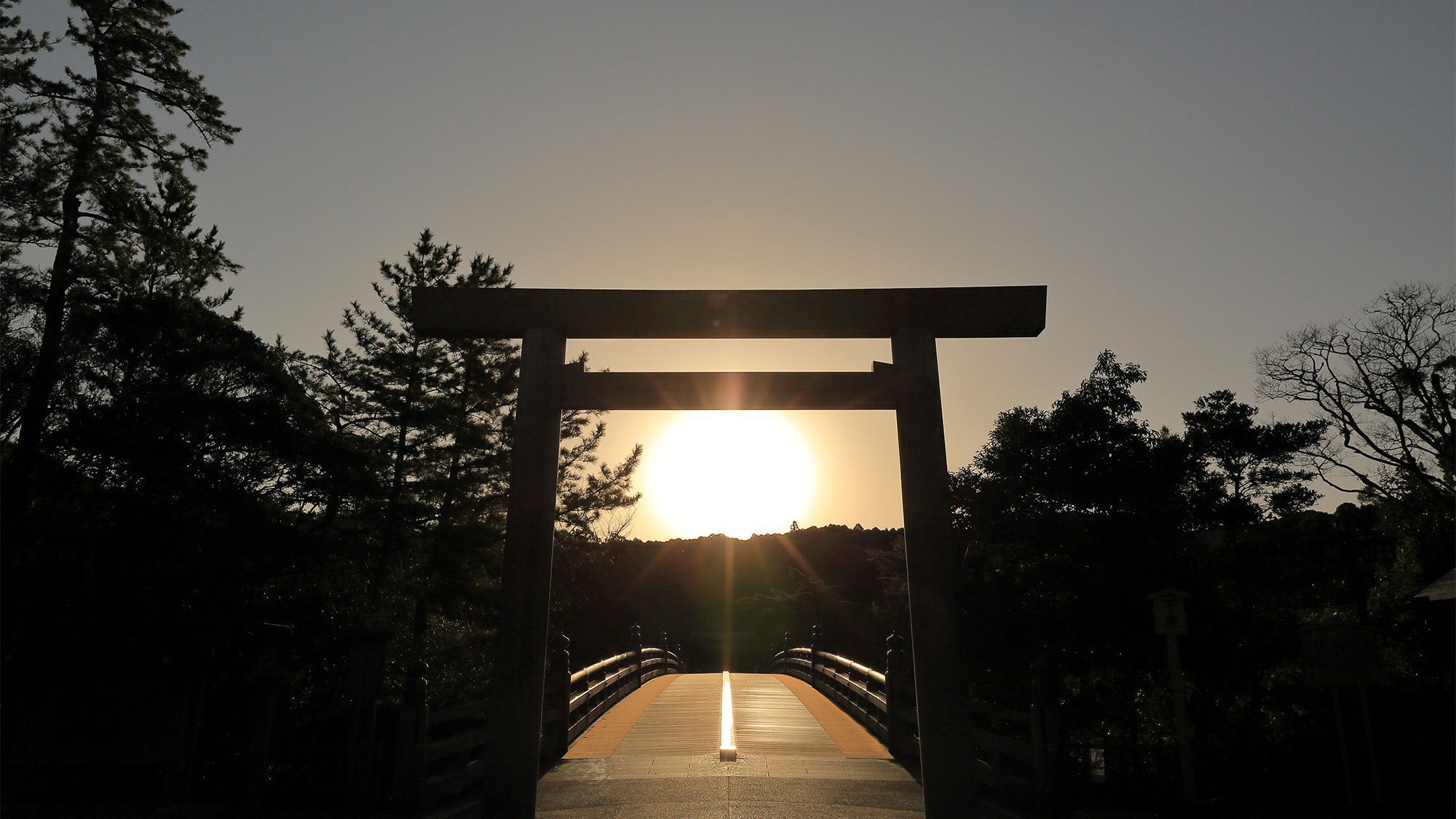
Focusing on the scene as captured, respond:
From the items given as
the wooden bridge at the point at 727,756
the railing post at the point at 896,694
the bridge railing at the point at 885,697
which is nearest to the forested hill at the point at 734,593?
the bridge railing at the point at 885,697

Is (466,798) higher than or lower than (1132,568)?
lower

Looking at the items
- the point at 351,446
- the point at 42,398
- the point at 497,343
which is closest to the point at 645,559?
the point at 497,343

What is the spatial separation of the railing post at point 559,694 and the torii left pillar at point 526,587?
13.2ft

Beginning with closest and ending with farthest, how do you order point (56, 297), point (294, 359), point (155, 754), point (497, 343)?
point (155, 754), point (56, 297), point (294, 359), point (497, 343)

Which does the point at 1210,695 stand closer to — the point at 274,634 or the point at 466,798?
the point at 466,798

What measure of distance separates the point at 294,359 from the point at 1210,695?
1999cm

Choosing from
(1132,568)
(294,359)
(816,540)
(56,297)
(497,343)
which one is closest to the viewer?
(56,297)

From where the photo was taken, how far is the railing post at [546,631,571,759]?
1129 cm

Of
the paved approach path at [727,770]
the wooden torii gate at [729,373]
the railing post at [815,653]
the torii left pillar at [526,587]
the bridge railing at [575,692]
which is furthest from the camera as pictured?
the railing post at [815,653]

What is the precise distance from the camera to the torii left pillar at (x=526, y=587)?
23.7 ft

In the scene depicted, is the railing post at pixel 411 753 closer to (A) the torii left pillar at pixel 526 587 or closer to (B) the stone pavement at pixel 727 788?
(B) the stone pavement at pixel 727 788

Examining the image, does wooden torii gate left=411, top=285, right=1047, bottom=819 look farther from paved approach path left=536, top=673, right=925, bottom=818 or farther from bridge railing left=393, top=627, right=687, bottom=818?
paved approach path left=536, top=673, right=925, bottom=818

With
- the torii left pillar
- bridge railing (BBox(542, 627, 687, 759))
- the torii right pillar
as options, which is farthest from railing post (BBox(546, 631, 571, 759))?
the torii right pillar

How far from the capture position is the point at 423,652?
19750 millimetres
